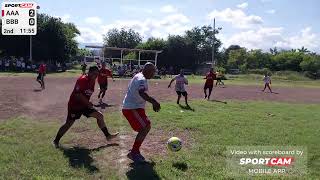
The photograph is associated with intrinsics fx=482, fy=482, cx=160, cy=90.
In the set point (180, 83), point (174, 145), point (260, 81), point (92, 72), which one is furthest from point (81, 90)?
point (260, 81)

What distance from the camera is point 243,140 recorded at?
11172 millimetres

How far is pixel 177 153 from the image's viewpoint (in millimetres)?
9406

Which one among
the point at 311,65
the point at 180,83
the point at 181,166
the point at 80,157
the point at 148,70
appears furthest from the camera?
the point at 311,65

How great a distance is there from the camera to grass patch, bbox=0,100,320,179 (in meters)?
7.86

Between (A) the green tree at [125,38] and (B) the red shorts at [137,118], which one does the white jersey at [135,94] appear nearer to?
(B) the red shorts at [137,118]

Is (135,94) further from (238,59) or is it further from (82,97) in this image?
(238,59)

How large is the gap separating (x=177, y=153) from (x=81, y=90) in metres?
2.27

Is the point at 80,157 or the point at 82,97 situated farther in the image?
the point at 82,97

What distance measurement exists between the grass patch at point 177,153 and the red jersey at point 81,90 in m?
0.86

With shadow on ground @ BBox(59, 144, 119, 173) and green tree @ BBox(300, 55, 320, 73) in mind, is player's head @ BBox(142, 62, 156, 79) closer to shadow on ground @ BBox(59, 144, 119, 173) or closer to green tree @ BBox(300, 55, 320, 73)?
shadow on ground @ BBox(59, 144, 119, 173)

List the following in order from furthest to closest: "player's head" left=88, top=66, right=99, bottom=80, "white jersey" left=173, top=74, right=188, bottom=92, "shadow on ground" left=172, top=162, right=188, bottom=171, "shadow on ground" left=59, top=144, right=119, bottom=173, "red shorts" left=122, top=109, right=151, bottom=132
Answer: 1. "white jersey" left=173, top=74, right=188, bottom=92
2. "player's head" left=88, top=66, right=99, bottom=80
3. "red shorts" left=122, top=109, right=151, bottom=132
4. "shadow on ground" left=172, top=162, right=188, bottom=171
5. "shadow on ground" left=59, top=144, right=119, bottom=173

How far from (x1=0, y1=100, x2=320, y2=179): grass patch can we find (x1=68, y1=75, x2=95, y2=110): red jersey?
86 centimetres
